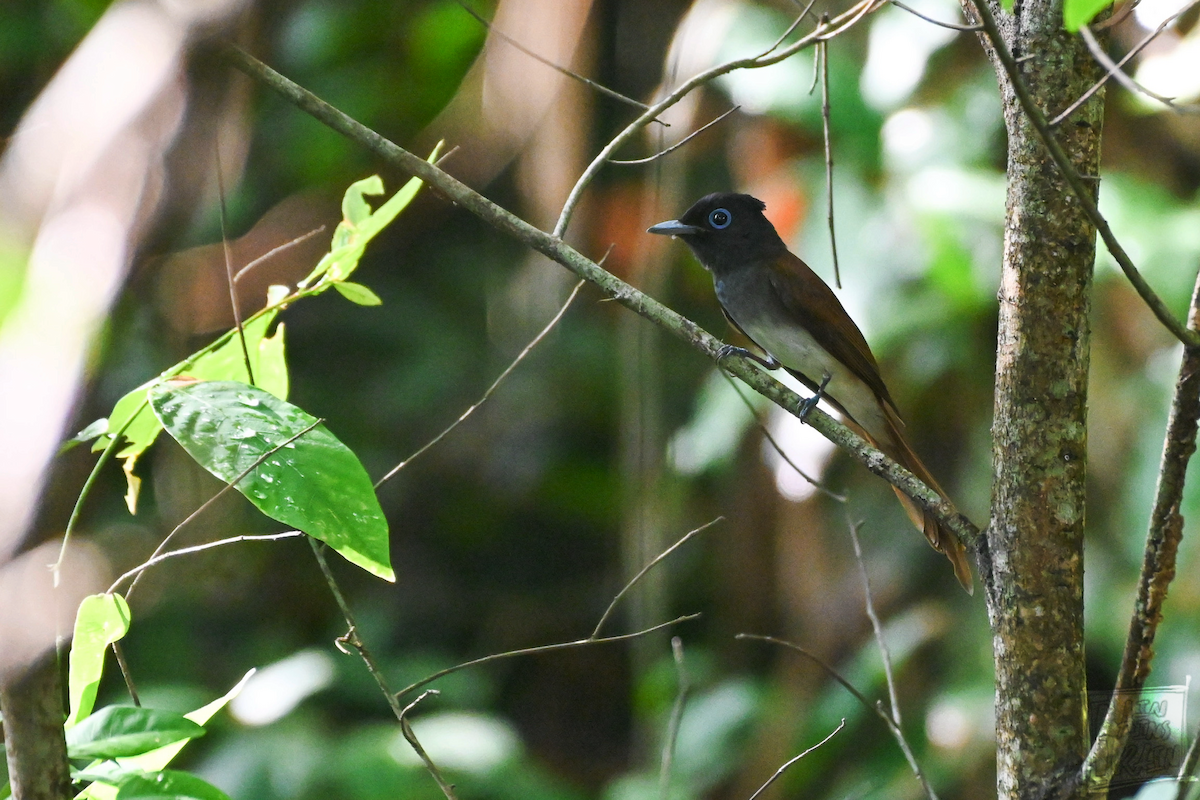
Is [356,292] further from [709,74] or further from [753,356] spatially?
[753,356]

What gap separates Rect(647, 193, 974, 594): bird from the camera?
322cm

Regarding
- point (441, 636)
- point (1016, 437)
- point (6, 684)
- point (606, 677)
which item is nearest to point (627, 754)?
point (606, 677)

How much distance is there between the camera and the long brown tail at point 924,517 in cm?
212

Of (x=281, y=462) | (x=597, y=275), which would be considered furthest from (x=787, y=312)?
(x=281, y=462)

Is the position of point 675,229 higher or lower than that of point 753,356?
higher

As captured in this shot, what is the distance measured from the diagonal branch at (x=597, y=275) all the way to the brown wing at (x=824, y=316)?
137 cm

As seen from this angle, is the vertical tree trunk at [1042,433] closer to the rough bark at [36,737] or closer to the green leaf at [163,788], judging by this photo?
the green leaf at [163,788]

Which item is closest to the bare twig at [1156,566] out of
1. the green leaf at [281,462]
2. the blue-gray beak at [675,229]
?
the green leaf at [281,462]

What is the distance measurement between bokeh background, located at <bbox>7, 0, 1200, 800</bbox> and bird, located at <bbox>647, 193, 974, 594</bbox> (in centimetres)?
33

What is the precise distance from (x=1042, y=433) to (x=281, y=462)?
0.99m

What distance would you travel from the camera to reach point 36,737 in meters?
0.97

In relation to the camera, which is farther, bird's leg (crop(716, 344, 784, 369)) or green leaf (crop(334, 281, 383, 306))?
bird's leg (crop(716, 344, 784, 369))

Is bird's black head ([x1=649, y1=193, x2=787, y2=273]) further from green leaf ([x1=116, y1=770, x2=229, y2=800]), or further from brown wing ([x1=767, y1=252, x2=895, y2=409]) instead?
green leaf ([x1=116, y1=770, x2=229, y2=800])

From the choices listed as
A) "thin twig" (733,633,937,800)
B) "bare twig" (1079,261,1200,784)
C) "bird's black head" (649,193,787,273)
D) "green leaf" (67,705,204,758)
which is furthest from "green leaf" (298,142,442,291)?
"bird's black head" (649,193,787,273)
